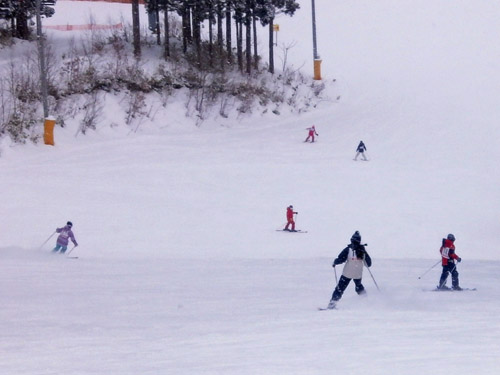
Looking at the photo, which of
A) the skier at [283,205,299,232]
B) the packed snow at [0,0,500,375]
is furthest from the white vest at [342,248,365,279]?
the skier at [283,205,299,232]

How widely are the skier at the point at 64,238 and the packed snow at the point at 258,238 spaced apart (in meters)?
0.34

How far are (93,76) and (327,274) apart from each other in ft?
64.7

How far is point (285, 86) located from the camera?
123 ft

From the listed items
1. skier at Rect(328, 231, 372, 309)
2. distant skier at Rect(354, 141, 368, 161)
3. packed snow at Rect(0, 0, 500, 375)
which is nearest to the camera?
packed snow at Rect(0, 0, 500, 375)

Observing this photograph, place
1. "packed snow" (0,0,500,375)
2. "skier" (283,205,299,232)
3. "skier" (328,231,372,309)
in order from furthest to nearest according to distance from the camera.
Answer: "skier" (283,205,299,232)
"skier" (328,231,372,309)
"packed snow" (0,0,500,375)

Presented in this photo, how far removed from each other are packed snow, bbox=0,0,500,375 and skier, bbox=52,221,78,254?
339 mm

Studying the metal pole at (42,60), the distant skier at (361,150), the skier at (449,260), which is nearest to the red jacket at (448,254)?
the skier at (449,260)

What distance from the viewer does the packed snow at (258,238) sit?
8.51 meters

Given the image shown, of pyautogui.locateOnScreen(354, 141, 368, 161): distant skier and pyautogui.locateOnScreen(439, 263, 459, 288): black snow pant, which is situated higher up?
pyautogui.locateOnScreen(354, 141, 368, 161): distant skier

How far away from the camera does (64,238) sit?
48.2ft

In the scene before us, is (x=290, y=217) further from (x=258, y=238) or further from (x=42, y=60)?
(x=42, y=60)

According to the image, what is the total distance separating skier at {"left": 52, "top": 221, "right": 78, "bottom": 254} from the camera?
1461cm

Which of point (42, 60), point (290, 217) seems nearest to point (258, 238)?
point (290, 217)

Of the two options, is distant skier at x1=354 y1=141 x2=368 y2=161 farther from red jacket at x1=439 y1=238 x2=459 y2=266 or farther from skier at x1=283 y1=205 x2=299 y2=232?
red jacket at x1=439 y1=238 x2=459 y2=266
